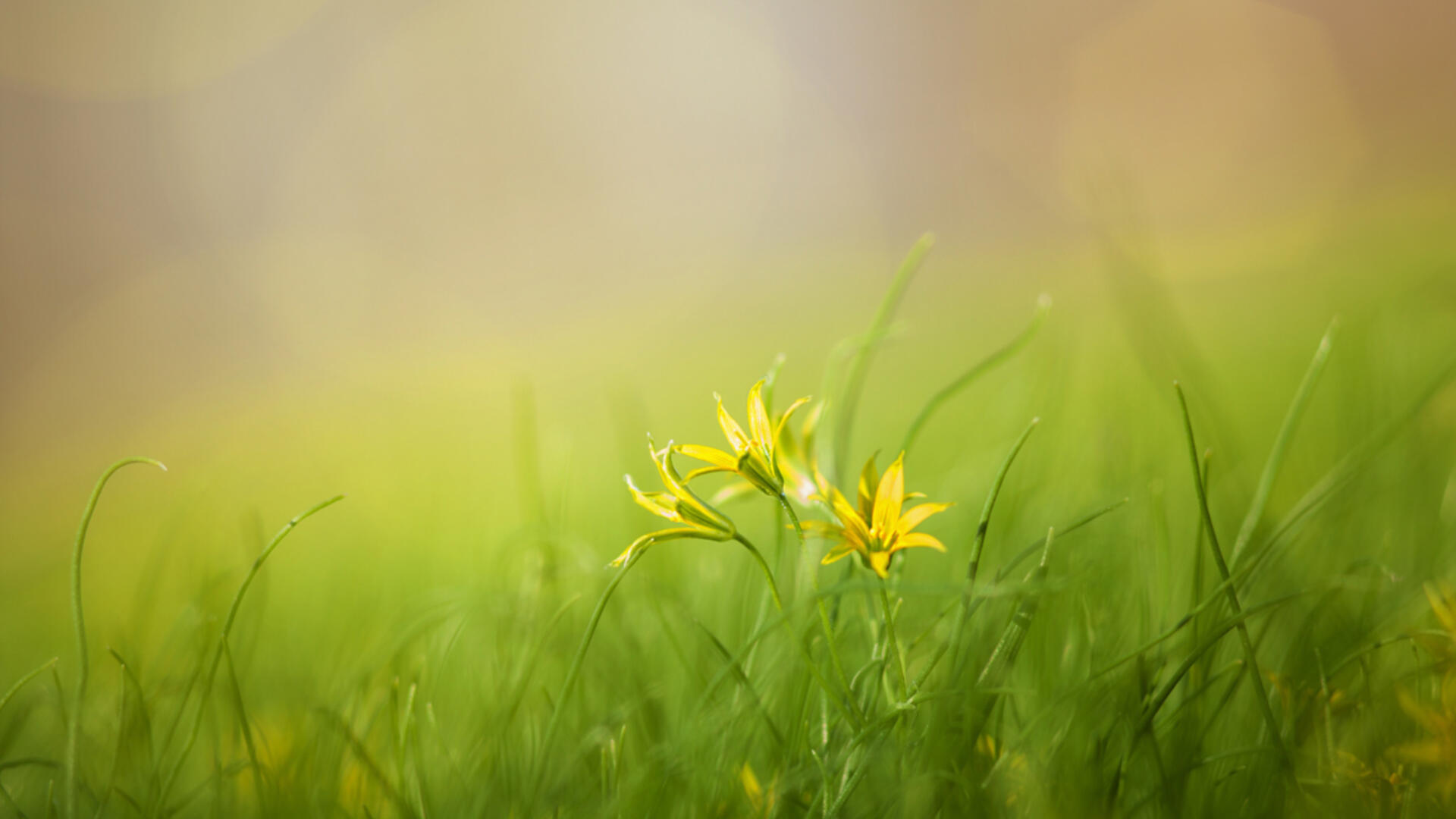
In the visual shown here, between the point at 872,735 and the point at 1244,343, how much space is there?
2961 millimetres

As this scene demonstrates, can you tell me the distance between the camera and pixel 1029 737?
2.30ft

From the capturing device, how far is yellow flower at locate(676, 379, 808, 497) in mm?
623

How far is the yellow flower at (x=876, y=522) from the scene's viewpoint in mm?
626

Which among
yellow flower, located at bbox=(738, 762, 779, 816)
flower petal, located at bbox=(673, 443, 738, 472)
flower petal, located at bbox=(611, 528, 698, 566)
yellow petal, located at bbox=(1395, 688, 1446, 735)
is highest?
flower petal, located at bbox=(673, 443, 738, 472)

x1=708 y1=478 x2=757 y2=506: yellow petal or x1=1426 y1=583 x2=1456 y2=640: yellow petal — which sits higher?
x1=708 y1=478 x2=757 y2=506: yellow petal

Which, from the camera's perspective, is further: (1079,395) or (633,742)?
(1079,395)

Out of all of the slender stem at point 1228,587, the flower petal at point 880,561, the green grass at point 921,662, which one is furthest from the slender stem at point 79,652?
the slender stem at point 1228,587

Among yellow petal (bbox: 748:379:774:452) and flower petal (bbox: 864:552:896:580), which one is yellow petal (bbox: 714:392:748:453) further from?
flower petal (bbox: 864:552:896:580)

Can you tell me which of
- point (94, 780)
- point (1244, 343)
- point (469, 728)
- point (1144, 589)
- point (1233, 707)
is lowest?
point (1244, 343)

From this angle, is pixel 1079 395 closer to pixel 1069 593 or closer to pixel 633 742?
pixel 1069 593

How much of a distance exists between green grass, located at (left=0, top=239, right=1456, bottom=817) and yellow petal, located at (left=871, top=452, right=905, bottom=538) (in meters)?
0.06

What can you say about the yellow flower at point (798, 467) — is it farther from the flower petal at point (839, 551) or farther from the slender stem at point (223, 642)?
the slender stem at point (223, 642)

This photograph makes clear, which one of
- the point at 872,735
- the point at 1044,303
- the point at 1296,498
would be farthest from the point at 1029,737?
the point at 1296,498

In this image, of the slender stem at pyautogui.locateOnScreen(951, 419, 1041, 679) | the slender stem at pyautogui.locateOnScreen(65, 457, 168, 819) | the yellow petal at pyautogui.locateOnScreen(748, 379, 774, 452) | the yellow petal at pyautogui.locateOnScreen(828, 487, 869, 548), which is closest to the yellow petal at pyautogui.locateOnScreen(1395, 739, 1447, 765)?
the slender stem at pyautogui.locateOnScreen(951, 419, 1041, 679)
